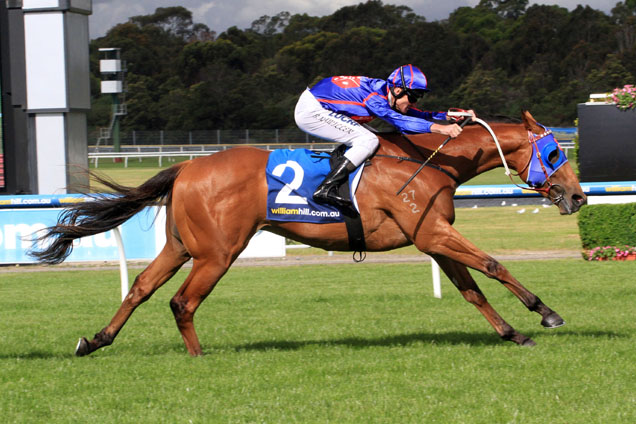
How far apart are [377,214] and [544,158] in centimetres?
109

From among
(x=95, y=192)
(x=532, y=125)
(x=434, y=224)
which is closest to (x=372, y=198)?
(x=434, y=224)

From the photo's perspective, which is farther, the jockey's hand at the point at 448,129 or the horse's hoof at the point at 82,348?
the horse's hoof at the point at 82,348

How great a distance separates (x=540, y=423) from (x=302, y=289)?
4.84m

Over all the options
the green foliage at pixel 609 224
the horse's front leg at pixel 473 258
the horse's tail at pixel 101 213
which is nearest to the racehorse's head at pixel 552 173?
the horse's front leg at pixel 473 258

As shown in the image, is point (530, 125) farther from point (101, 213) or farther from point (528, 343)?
point (101, 213)

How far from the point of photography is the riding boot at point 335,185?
4.99m

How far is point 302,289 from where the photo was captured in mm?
8219

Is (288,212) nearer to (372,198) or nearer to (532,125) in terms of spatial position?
(372,198)

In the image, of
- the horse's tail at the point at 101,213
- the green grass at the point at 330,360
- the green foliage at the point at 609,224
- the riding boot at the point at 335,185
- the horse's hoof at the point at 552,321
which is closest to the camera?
the green grass at the point at 330,360

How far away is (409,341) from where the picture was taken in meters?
5.41

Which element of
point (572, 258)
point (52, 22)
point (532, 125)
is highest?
point (52, 22)

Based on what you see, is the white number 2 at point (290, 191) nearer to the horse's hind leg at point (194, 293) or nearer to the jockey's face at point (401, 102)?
the horse's hind leg at point (194, 293)


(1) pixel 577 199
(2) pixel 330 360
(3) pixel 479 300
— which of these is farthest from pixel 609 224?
(2) pixel 330 360

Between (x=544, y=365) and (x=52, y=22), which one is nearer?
(x=544, y=365)
